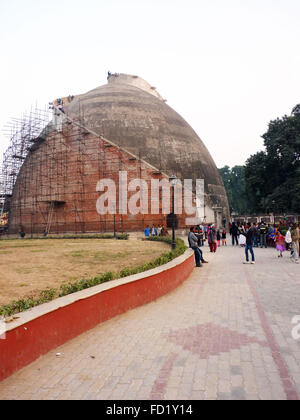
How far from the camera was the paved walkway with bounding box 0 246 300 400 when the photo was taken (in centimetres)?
284

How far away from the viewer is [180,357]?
3.53 m

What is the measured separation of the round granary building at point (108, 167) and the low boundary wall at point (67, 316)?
21.9 meters

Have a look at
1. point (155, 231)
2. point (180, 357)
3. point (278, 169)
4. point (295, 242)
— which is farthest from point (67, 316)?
point (278, 169)

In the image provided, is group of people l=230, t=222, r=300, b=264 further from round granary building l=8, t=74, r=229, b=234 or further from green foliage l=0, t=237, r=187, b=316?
round granary building l=8, t=74, r=229, b=234

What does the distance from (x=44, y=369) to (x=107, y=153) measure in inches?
1055

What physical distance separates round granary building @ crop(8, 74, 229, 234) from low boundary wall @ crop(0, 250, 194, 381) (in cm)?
2187

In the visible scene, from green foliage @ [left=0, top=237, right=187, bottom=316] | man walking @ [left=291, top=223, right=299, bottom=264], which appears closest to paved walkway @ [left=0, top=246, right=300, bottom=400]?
green foliage @ [left=0, top=237, right=187, bottom=316]

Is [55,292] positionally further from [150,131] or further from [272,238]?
[150,131]

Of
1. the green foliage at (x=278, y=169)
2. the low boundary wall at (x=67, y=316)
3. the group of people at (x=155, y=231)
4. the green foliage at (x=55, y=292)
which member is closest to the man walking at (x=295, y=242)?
the green foliage at (x=55, y=292)

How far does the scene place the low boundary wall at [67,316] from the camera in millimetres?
3166

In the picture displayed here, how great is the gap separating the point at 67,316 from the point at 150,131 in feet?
106

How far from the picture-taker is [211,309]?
215 inches

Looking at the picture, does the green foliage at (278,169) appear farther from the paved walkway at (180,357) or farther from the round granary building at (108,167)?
the paved walkway at (180,357)
